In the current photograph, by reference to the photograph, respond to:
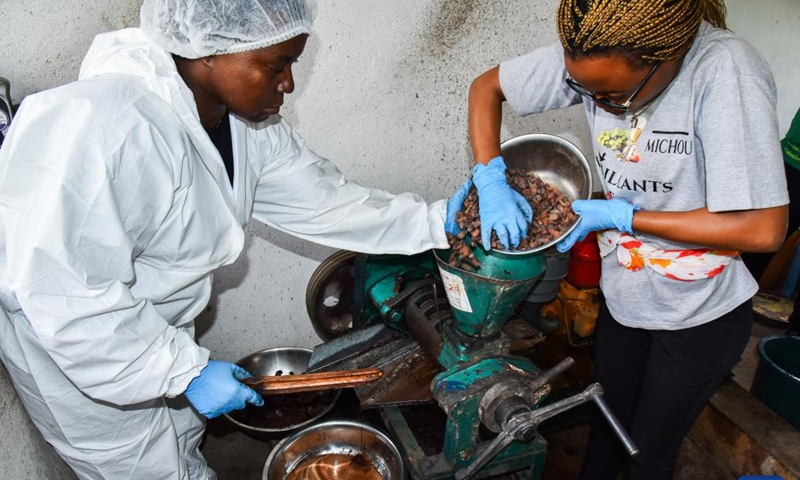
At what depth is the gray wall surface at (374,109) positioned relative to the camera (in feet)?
8.77

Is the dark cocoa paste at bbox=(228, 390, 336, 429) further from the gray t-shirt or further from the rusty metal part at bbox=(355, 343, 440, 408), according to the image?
the gray t-shirt

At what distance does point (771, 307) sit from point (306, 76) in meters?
3.53

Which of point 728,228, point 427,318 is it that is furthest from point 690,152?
point 427,318

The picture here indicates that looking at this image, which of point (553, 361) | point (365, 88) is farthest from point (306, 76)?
point (553, 361)

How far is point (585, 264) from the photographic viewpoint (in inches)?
126

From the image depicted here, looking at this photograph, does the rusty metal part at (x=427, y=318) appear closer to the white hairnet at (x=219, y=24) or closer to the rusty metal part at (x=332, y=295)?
the rusty metal part at (x=332, y=295)

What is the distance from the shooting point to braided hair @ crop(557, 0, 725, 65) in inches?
52.1

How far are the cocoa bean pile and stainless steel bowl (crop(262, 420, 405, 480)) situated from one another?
85 cm

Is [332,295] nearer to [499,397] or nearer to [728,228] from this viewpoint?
[499,397]

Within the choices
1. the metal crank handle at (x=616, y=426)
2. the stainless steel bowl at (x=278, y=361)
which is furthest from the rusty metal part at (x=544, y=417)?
the stainless steel bowl at (x=278, y=361)

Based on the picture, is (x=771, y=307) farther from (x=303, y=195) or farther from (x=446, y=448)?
(x=303, y=195)

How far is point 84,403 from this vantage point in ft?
5.49

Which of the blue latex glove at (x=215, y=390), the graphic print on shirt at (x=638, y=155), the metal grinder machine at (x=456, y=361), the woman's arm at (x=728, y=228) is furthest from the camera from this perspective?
the metal grinder machine at (x=456, y=361)

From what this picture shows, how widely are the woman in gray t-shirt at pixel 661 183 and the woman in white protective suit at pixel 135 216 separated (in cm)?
77
